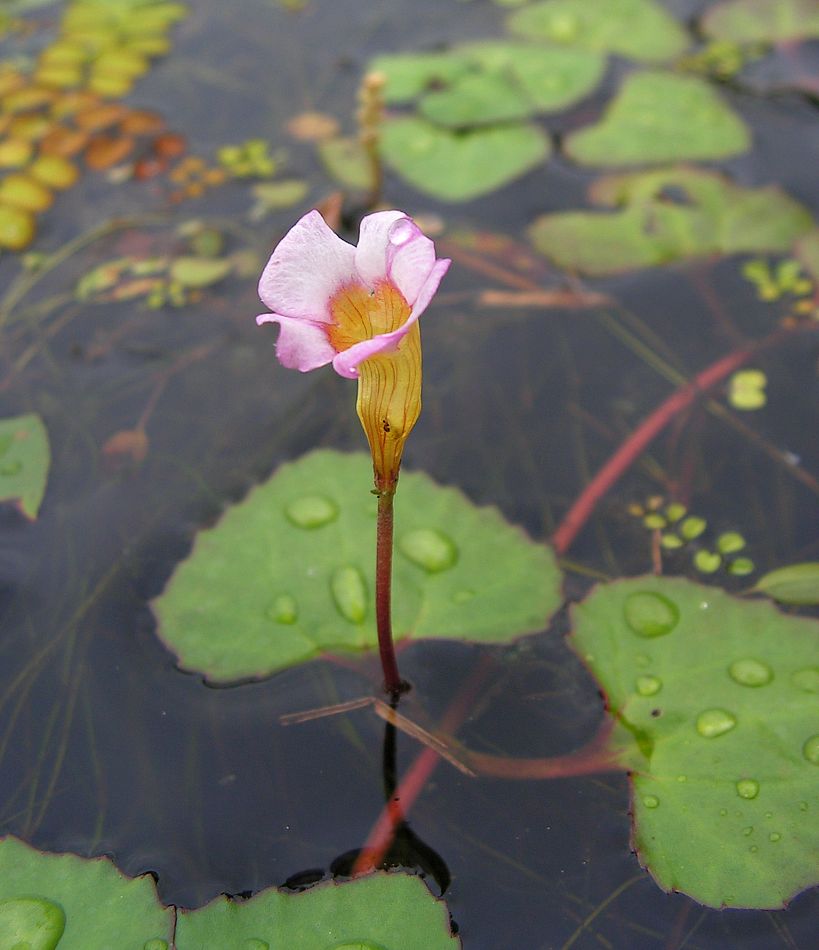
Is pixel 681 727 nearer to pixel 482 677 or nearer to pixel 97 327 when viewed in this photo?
pixel 482 677

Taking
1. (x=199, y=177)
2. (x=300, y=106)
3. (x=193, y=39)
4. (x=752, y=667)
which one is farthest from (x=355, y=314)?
(x=193, y=39)

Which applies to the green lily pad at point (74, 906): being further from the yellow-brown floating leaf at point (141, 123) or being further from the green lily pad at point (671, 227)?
the yellow-brown floating leaf at point (141, 123)

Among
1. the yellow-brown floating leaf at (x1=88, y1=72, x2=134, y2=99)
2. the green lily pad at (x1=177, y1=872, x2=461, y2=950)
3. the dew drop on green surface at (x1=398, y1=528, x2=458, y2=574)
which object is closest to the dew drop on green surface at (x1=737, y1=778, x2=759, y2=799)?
the green lily pad at (x1=177, y1=872, x2=461, y2=950)

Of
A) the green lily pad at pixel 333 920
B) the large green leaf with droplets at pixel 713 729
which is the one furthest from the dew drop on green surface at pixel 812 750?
the green lily pad at pixel 333 920

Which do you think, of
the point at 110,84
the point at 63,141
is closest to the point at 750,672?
the point at 63,141

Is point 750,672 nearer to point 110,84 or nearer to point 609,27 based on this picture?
point 609,27

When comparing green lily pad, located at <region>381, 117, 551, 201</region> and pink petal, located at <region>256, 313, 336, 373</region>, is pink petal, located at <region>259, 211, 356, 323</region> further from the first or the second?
green lily pad, located at <region>381, 117, 551, 201</region>
